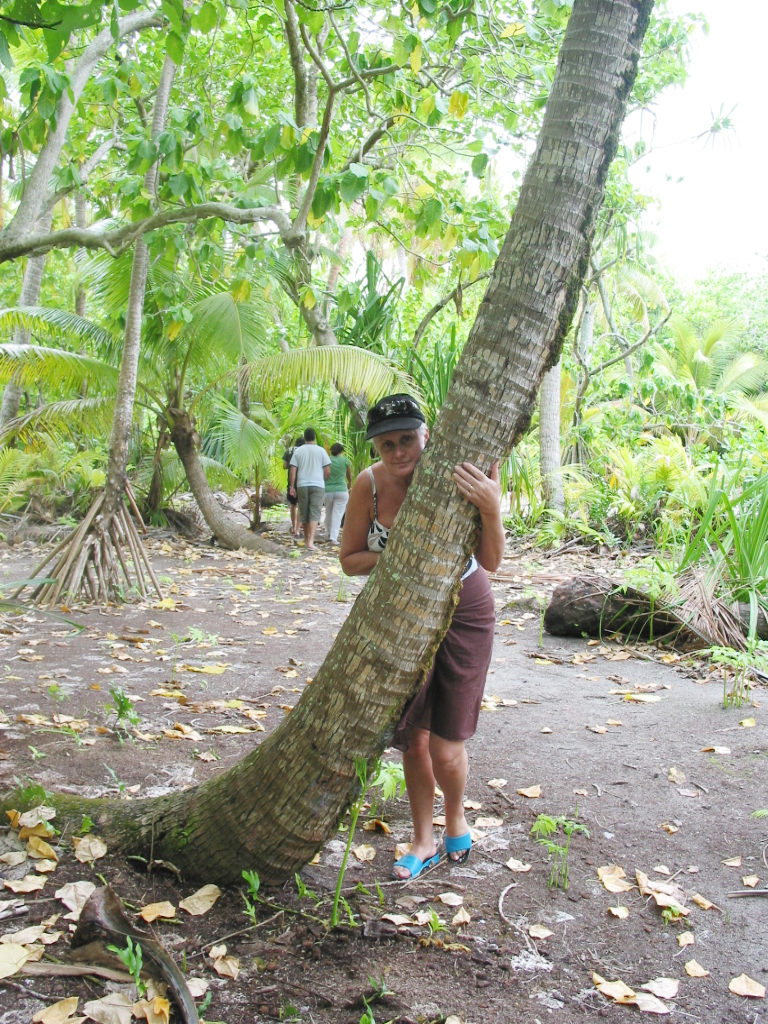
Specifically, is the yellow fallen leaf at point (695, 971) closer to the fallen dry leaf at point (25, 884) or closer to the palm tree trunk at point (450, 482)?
the palm tree trunk at point (450, 482)

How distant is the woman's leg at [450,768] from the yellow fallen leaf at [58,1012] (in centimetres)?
130

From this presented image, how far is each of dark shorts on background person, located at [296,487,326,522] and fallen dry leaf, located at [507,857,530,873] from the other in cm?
858

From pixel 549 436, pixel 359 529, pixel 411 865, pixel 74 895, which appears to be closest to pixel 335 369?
pixel 549 436

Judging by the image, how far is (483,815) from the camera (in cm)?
336

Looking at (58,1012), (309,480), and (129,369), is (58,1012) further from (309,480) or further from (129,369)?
(309,480)

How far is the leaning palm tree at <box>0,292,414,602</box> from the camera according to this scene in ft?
29.2

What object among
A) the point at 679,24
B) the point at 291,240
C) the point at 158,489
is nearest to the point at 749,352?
the point at 679,24

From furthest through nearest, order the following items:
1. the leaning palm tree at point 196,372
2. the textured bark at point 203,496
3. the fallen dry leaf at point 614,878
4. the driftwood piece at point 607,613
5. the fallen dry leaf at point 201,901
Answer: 1. the textured bark at point 203,496
2. the leaning palm tree at point 196,372
3. the driftwood piece at point 607,613
4. the fallen dry leaf at point 614,878
5. the fallen dry leaf at point 201,901

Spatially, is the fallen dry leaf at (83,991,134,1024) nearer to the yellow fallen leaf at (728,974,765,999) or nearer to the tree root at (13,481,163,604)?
the yellow fallen leaf at (728,974,765,999)

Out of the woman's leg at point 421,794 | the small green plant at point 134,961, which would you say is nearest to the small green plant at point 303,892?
the woman's leg at point 421,794

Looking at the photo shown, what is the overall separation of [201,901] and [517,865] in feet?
3.82

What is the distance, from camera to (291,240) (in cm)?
513

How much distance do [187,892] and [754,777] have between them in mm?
2584

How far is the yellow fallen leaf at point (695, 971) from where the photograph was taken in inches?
90.3
